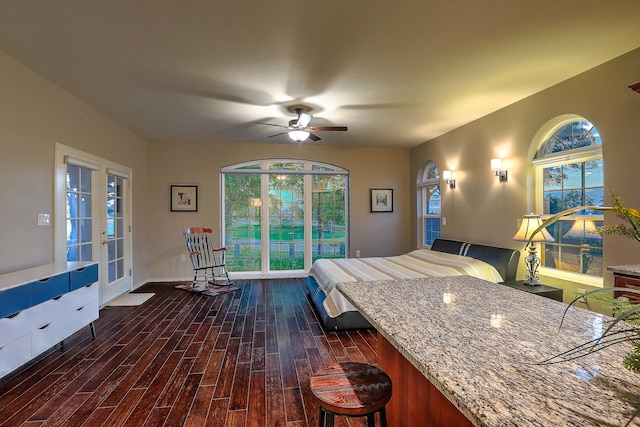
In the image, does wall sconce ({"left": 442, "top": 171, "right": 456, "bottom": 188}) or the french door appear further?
wall sconce ({"left": 442, "top": 171, "right": 456, "bottom": 188})

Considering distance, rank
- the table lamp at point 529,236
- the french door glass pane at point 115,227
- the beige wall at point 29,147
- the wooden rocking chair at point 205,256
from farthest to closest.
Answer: the wooden rocking chair at point 205,256 → the french door glass pane at point 115,227 → the table lamp at point 529,236 → the beige wall at point 29,147

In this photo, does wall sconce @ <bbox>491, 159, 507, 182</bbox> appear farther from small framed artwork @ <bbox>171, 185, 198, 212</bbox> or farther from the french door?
the french door

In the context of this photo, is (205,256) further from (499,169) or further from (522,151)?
(522,151)

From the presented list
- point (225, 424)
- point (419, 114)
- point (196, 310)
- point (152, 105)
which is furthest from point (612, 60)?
point (196, 310)

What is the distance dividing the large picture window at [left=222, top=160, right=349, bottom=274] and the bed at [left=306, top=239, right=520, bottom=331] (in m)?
1.61

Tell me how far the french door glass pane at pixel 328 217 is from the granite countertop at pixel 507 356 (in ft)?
15.6

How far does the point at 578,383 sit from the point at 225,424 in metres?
1.89

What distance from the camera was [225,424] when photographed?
74.0 inches

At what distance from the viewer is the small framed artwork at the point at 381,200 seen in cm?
625

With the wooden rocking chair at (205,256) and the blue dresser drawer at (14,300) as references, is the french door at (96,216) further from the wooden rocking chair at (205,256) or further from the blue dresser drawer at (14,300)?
the blue dresser drawer at (14,300)

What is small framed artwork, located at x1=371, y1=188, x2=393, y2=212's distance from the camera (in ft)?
20.5

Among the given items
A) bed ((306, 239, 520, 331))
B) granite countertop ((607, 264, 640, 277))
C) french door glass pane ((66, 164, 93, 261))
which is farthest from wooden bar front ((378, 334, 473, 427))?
french door glass pane ((66, 164, 93, 261))

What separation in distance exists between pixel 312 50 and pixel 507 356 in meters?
2.51

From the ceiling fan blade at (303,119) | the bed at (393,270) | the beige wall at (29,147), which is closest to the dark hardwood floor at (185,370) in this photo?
the bed at (393,270)
